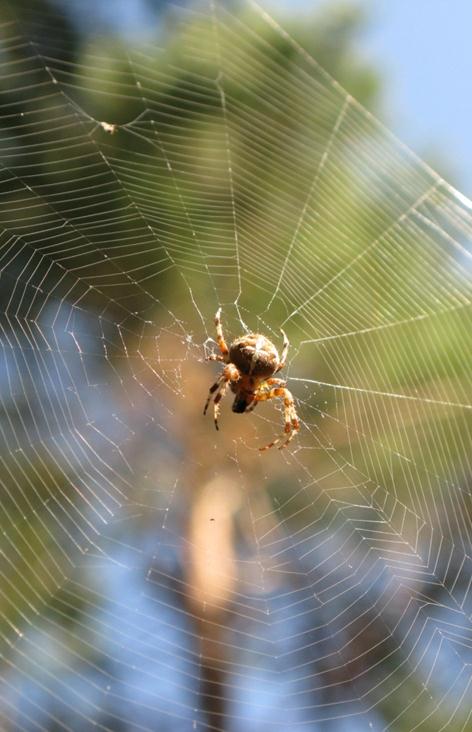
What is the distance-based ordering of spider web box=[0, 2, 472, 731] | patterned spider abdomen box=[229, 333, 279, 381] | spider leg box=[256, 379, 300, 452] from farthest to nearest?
spider web box=[0, 2, 472, 731]
spider leg box=[256, 379, 300, 452]
patterned spider abdomen box=[229, 333, 279, 381]

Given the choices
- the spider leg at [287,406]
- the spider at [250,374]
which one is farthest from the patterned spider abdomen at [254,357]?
the spider leg at [287,406]

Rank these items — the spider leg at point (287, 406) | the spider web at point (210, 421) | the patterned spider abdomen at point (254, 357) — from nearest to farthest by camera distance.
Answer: the patterned spider abdomen at point (254, 357) < the spider leg at point (287, 406) < the spider web at point (210, 421)

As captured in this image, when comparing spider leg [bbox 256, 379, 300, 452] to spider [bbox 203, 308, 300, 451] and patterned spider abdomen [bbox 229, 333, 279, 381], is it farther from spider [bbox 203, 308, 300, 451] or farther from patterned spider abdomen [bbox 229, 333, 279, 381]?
patterned spider abdomen [bbox 229, 333, 279, 381]

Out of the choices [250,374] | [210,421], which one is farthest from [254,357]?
[210,421]

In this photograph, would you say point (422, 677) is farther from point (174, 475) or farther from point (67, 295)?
point (67, 295)

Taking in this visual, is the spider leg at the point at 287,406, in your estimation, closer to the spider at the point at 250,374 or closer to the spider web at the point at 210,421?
the spider at the point at 250,374

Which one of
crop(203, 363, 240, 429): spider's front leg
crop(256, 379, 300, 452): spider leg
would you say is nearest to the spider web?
crop(256, 379, 300, 452): spider leg

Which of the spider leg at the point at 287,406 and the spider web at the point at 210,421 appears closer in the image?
the spider leg at the point at 287,406

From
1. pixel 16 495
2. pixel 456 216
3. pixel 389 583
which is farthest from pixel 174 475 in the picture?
pixel 456 216
